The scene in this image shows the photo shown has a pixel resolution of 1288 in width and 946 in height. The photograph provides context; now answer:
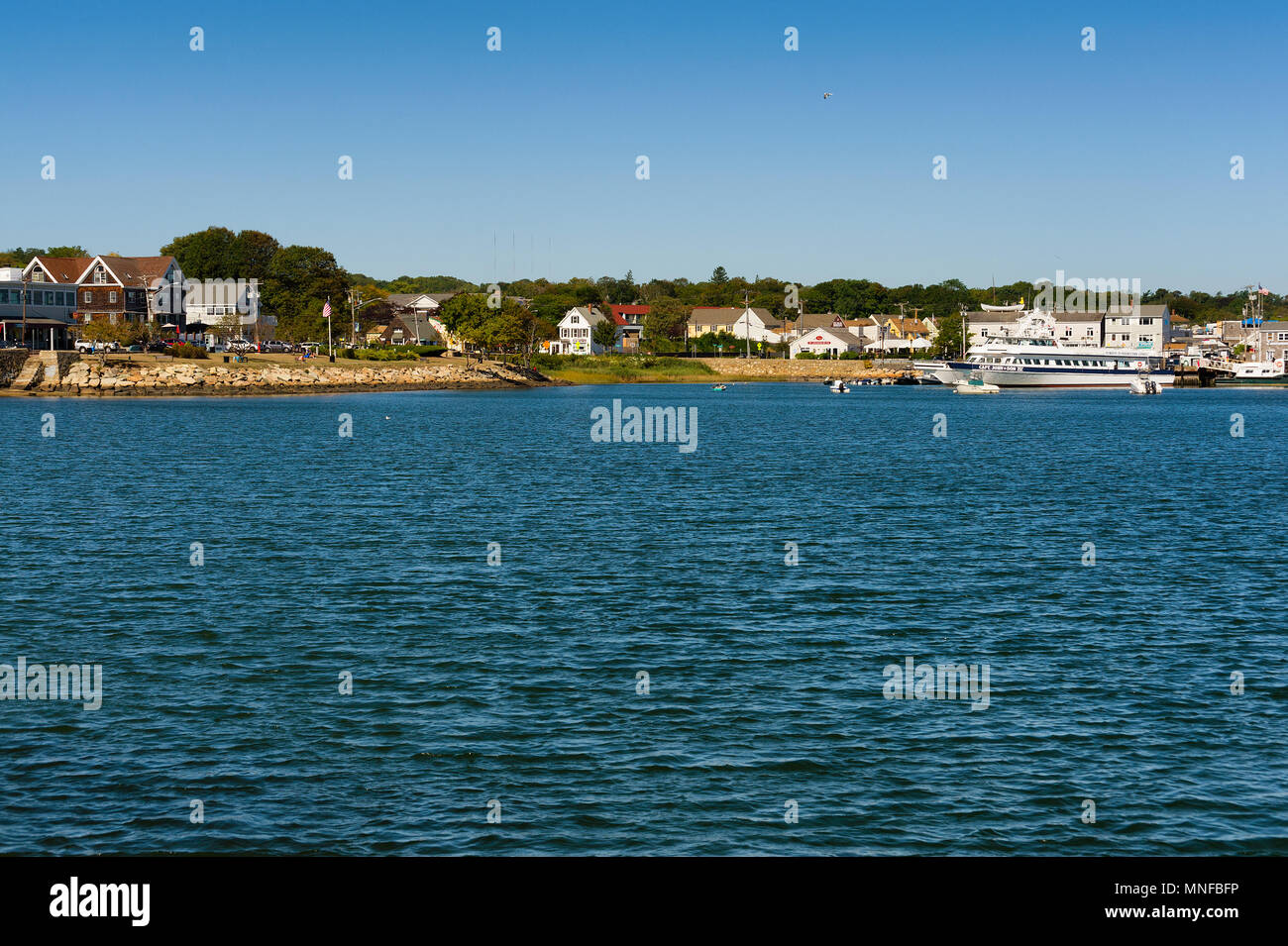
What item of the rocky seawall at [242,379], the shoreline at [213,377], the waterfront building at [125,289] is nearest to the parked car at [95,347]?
the shoreline at [213,377]

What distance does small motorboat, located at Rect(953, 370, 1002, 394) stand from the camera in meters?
182

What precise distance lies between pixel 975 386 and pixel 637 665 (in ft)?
558

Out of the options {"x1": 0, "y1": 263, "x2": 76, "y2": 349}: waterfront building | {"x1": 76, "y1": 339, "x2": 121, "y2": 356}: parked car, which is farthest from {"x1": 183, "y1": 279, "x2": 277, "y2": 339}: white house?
{"x1": 76, "y1": 339, "x2": 121, "y2": 356}: parked car

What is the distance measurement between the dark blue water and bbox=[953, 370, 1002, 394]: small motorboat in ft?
421

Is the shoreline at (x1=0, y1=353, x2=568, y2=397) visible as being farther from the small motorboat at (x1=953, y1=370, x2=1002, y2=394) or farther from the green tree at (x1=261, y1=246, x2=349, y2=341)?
the small motorboat at (x1=953, y1=370, x2=1002, y2=394)

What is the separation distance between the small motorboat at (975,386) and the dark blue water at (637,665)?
128 m

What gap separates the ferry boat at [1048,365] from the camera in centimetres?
19038

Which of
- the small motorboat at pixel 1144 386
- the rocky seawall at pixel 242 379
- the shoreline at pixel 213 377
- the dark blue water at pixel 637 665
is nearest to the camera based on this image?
the dark blue water at pixel 637 665

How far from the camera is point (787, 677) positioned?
22422 millimetres

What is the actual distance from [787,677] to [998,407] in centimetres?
13150

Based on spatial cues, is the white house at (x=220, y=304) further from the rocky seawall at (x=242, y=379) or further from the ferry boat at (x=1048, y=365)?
the ferry boat at (x=1048, y=365)

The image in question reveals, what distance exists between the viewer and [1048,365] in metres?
192
